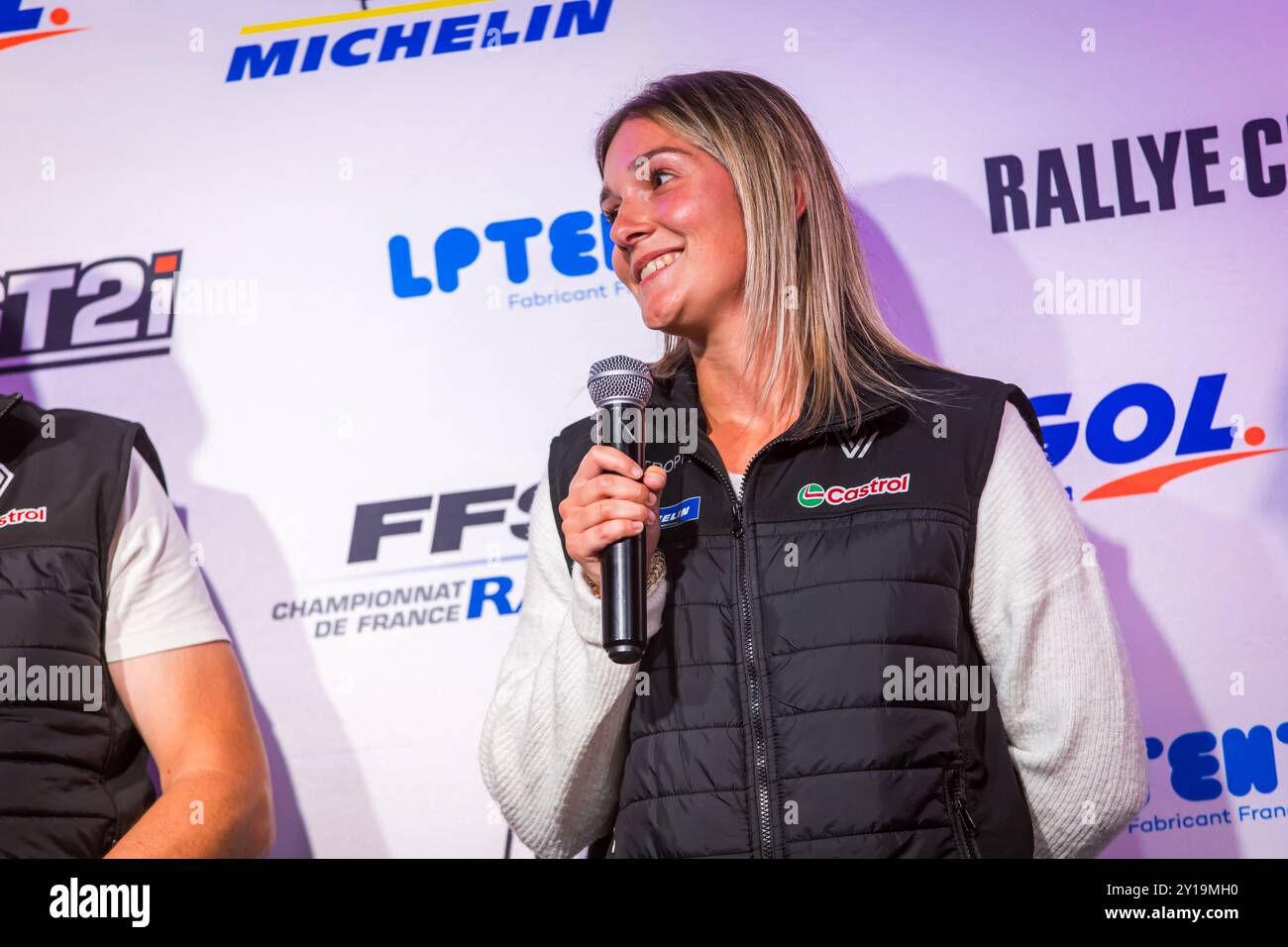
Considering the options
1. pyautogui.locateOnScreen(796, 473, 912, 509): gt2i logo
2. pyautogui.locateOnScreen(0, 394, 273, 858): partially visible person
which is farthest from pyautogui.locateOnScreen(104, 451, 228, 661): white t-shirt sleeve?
pyautogui.locateOnScreen(796, 473, 912, 509): gt2i logo

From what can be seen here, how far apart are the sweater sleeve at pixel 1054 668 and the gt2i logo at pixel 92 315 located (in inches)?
67.7

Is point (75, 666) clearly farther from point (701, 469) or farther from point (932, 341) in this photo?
point (932, 341)

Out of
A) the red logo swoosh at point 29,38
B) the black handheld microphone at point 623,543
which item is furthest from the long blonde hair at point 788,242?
the red logo swoosh at point 29,38

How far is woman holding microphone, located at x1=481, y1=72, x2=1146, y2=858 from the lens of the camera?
68.3 inches

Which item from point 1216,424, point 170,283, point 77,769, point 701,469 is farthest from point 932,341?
point 77,769

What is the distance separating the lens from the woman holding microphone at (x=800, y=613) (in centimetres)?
174

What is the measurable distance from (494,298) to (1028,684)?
130 cm

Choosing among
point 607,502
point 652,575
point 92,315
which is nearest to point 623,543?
point 607,502

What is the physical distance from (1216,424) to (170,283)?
2.05 meters

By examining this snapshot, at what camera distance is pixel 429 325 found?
262cm

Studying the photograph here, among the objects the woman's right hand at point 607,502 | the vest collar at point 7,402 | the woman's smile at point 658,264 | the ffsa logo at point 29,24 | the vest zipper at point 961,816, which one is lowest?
the vest zipper at point 961,816

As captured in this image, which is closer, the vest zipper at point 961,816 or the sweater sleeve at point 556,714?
the vest zipper at point 961,816

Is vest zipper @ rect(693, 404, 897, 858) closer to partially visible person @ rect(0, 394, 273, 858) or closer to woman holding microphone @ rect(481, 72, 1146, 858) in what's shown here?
woman holding microphone @ rect(481, 72, 1146, 858)

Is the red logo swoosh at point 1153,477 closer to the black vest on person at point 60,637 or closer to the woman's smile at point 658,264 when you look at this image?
the woman's smile at point 658,264
